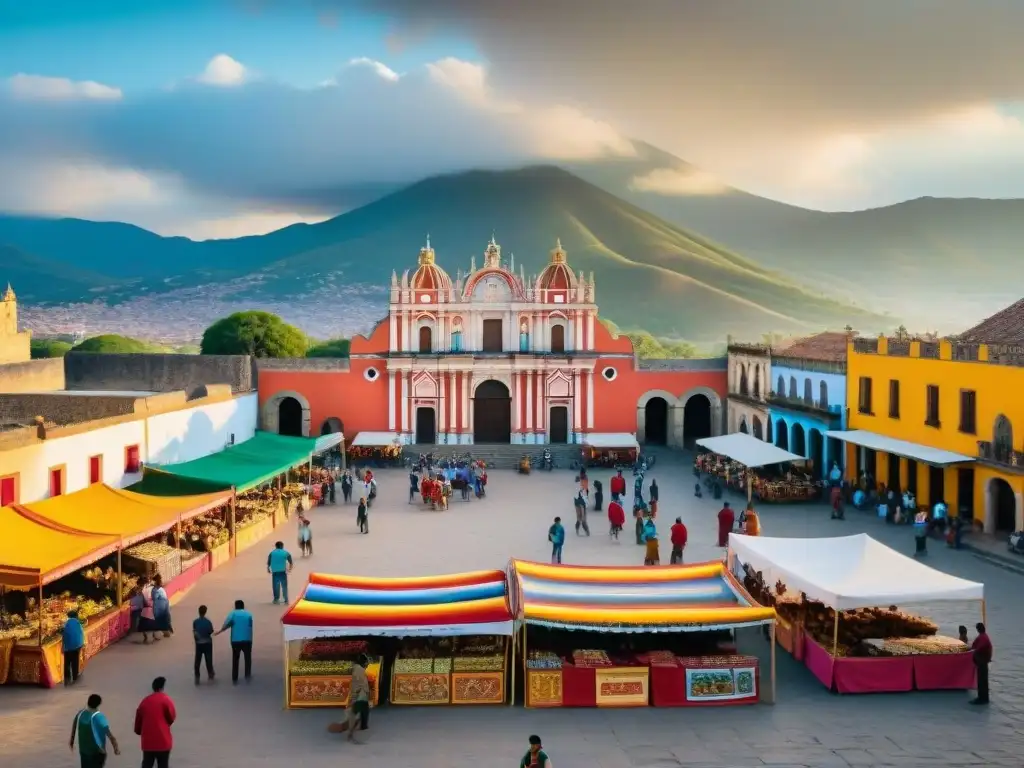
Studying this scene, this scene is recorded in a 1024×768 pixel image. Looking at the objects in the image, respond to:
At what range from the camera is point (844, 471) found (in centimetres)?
2958

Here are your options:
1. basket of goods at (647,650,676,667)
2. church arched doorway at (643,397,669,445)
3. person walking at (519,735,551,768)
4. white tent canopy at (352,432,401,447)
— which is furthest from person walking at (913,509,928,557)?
white tent canopy at (352,432,401,447)

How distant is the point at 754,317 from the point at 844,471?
129552mm

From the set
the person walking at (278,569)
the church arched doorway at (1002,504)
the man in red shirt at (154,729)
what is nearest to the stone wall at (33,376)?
the person walking at (278,569)

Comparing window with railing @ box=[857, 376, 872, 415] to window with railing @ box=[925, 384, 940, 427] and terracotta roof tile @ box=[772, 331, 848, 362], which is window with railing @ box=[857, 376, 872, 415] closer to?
terracotta roof tile @ box=[772, 331, 848, 362]

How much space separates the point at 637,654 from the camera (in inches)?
491

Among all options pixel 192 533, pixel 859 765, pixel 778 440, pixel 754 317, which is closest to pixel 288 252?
pixel 754 317

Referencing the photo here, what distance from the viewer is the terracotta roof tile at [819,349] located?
3307 cm

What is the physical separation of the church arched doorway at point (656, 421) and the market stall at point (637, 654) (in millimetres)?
28610

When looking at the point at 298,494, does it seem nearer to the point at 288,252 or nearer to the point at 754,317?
the point at 754,317

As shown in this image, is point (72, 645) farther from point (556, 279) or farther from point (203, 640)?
point (556, 279)

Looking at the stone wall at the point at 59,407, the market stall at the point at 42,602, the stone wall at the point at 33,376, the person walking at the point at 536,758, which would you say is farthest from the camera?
the stone wall at the point at 33,376

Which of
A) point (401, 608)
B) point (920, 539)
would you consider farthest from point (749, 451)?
point (401, 608)

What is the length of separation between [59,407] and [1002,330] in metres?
24.6

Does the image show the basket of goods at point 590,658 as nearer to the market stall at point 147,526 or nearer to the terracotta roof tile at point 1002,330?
the market stall at point 147,526
